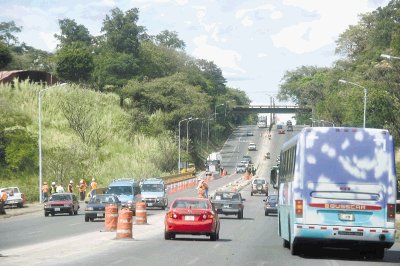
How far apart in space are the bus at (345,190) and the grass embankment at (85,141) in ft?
176

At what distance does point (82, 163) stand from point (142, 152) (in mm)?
24830

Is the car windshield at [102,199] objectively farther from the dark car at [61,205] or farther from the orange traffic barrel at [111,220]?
the orange traffic barrel at [111,220]

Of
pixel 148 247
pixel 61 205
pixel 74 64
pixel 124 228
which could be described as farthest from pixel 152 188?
pixel 74 64

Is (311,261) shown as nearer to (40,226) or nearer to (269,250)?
(269,250)

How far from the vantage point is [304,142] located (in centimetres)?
2506

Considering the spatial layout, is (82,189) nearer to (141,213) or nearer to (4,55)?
(141,213)

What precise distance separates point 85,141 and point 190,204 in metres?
77.3

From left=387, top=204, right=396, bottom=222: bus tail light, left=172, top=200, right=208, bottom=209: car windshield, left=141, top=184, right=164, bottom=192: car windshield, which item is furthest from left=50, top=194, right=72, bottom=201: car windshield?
left=387, top=204, right=396, bottom=222: bus tail light

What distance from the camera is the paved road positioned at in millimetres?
24344

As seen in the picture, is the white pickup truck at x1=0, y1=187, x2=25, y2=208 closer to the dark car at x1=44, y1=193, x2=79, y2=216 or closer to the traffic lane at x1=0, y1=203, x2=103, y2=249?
the traffic lane at x1=0, y1=203, x2=103, y2=249

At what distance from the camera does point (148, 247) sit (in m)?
29.2

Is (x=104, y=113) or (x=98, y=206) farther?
(x=104, y=113)

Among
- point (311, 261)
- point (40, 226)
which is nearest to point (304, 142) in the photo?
point (311, 261)

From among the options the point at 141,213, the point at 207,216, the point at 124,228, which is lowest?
the point at 124,228
